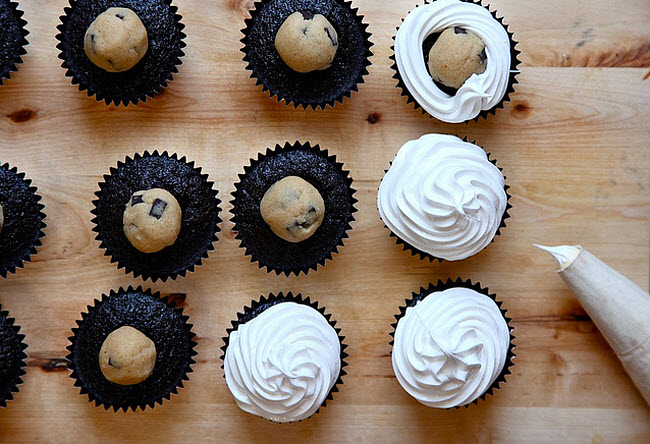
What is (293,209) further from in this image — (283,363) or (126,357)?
(126,357)

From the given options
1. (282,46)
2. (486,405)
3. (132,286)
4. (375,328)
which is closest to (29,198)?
(132,286)

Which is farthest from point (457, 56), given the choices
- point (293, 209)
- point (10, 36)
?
point (10, 36)

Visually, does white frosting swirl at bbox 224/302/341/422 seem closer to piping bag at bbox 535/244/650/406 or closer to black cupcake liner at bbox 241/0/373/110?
black cupcake liner at bbox 241/0/373/110

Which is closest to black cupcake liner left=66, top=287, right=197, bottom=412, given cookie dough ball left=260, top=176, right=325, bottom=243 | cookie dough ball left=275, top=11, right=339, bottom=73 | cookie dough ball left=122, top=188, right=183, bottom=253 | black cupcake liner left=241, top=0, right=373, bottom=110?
cookie dough ball left=122, top=188, right=183, bottom=253

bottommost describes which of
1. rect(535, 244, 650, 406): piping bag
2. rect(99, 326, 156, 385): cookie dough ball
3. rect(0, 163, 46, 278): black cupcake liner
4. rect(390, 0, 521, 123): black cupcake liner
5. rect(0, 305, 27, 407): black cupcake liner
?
rect(0, 305, 27, 407): black cupcake liner

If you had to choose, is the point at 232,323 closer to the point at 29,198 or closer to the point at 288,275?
the point at 288,275
